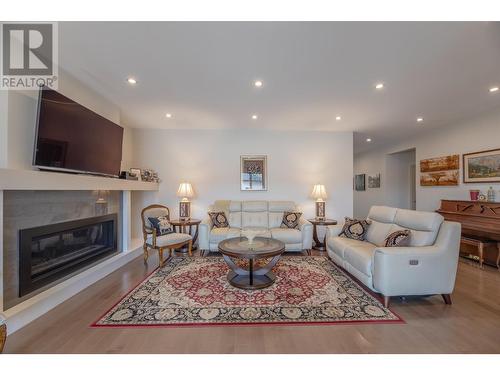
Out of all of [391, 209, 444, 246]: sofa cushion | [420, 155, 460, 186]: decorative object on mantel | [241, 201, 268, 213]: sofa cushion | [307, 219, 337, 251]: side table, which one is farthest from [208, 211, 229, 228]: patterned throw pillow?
[420, 155, 460, 186]: decorative object on mantel

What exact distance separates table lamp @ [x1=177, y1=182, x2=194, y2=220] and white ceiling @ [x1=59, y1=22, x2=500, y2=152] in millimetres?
1409

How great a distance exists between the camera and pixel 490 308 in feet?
6.95

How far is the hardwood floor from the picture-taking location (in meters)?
1.59

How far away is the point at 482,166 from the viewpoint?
3762 mm

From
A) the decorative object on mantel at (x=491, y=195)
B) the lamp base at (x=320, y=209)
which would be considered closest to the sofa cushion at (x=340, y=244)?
the lamp base at (x=320, y=209)

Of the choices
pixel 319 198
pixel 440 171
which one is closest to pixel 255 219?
pixel 319 198

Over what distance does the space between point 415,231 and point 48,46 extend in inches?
168

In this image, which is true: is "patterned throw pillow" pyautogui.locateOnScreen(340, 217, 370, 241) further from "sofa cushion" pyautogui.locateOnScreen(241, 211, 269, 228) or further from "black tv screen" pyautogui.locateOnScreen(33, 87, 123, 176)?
"black tv screen" pyautogui.locateOnScreen(33, 87, 123, 176)

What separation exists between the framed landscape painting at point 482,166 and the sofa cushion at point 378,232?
89.9 inches

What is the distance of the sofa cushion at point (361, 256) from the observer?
236 centimetres

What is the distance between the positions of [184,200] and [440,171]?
215 inches

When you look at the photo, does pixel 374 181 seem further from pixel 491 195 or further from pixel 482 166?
pixel 491 195

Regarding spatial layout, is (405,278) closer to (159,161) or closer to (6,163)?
(6,163)
